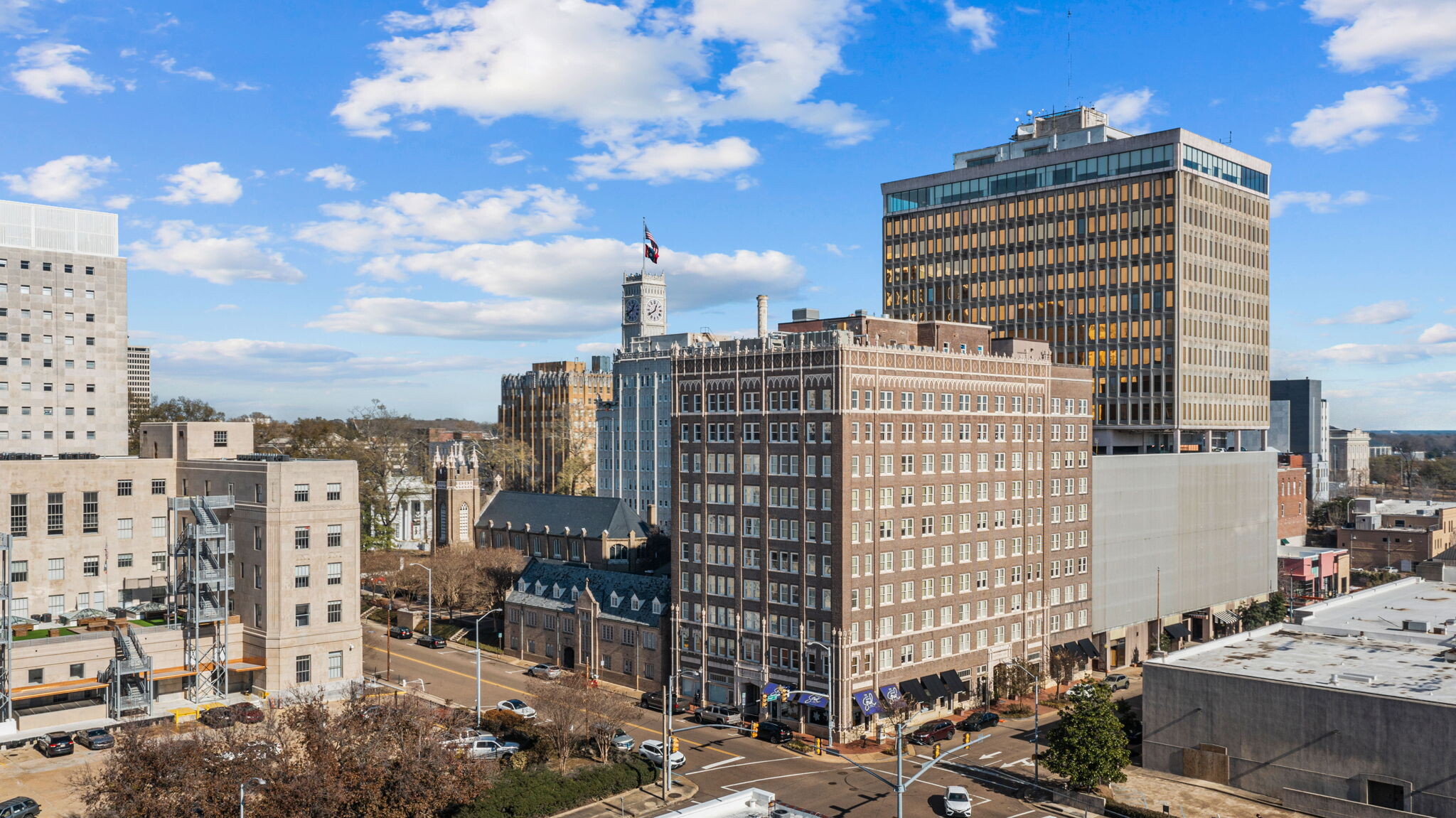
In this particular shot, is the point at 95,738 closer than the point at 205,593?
Yes

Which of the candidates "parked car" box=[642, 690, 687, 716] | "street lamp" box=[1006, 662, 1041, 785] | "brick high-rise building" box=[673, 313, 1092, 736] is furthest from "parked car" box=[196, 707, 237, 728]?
"street lamp" box=[1006, 662, 1041, 785]

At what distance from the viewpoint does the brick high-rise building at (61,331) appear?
112 m

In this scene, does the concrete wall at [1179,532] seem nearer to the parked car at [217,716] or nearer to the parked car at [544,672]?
the parked car at [544,672]

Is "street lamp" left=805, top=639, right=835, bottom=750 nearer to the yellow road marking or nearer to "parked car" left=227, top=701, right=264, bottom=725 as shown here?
the yellow road marking

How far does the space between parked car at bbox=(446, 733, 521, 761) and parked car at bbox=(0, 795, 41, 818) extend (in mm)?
24172

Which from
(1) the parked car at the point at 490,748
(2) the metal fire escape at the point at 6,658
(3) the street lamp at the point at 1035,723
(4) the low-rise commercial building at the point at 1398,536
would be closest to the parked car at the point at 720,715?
(1) the parked car at the point at 490,748

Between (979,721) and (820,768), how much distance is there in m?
17.8

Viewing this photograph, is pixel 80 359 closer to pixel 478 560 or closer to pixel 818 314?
pixel 478 560

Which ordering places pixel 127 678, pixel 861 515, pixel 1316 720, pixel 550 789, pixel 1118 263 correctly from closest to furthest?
1. pixel 550 789
2. pixel 1316 720
3. pixel 127 678
4. pixel 861 515
5. pixel 1118 263

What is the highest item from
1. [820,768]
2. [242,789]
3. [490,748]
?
[242,789]

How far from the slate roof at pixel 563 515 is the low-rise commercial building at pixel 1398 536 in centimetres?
11497

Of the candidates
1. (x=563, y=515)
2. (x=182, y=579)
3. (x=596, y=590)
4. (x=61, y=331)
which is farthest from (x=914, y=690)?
(x=61, y=331)

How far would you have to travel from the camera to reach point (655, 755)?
75.9 metres

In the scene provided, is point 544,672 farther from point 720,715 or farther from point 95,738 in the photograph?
point 95,738
